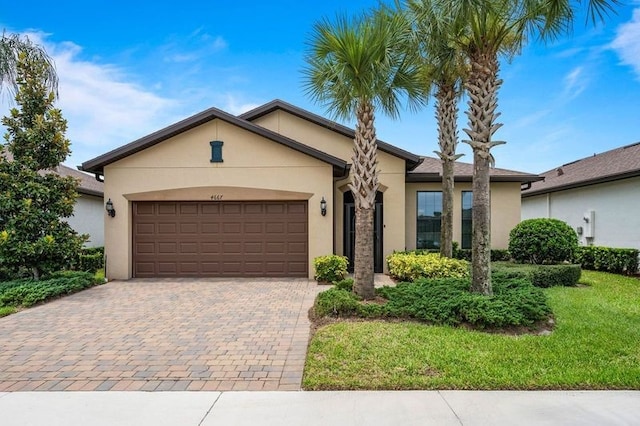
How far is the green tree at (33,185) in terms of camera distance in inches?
369

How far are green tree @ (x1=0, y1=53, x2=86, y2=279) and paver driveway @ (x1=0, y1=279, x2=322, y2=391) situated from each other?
1569 millimetres

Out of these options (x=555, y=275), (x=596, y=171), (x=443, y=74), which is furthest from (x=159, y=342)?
(x=596, y=171)

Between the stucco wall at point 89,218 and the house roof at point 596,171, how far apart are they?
18.6 m

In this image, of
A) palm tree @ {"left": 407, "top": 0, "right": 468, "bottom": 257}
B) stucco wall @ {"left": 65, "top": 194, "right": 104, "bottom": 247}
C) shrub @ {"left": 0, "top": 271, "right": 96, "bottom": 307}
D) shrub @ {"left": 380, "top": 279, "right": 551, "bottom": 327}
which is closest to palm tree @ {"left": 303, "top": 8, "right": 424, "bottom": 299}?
palm tree @ {"left": 407, "top": 0, "right": 468, "bottom": 257}

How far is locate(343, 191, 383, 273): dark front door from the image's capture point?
12867mm

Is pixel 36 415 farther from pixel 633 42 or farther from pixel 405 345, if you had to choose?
pixel 633 42

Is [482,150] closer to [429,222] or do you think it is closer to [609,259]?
[429,222]

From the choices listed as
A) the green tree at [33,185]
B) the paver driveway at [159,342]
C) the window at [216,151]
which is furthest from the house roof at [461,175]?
the green tree at [33,185]

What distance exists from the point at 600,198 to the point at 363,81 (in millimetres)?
12792

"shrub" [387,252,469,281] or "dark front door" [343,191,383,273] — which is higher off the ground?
"dark front door" [343,191,383,273]

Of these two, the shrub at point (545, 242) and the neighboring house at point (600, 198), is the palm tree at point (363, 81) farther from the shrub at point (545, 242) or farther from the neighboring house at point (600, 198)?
the neighboring house at point (600, 198)

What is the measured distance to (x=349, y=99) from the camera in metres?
7.90

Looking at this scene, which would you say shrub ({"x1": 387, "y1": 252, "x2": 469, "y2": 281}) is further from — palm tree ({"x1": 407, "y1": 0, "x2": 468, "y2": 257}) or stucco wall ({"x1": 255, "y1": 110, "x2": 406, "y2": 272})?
stucco wall ({"x1": 255, "y1": 110, "x2": 406, "y2": 272})

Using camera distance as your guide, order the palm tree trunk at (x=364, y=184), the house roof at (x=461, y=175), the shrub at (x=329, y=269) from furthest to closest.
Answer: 1. the house roof at (x=461, y=175)
2. the shrub at (x=329, y=269)
3. the palm tree trunk at (x=364, y=184)
